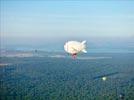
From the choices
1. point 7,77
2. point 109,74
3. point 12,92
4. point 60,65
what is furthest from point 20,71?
point 12,92

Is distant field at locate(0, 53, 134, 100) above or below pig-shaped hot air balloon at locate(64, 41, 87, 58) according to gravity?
below

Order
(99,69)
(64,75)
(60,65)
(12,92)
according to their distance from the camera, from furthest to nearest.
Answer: (60,65)
(99,69)
(64,75)
(12,92)

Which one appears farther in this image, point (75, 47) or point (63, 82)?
point (63, 82)

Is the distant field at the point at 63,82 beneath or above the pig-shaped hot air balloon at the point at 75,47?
beneath

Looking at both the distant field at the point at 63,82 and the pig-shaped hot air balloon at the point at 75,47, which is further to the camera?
the distant field at the point at 63,82

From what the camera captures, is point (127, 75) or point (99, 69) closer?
point (127, 75)

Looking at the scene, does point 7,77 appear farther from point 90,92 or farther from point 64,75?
point 90,92

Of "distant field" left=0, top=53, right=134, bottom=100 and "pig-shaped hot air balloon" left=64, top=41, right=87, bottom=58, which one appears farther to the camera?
"distant field" left=0, top=53, right=134, bottom=100

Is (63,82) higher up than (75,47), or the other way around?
(75,47)
